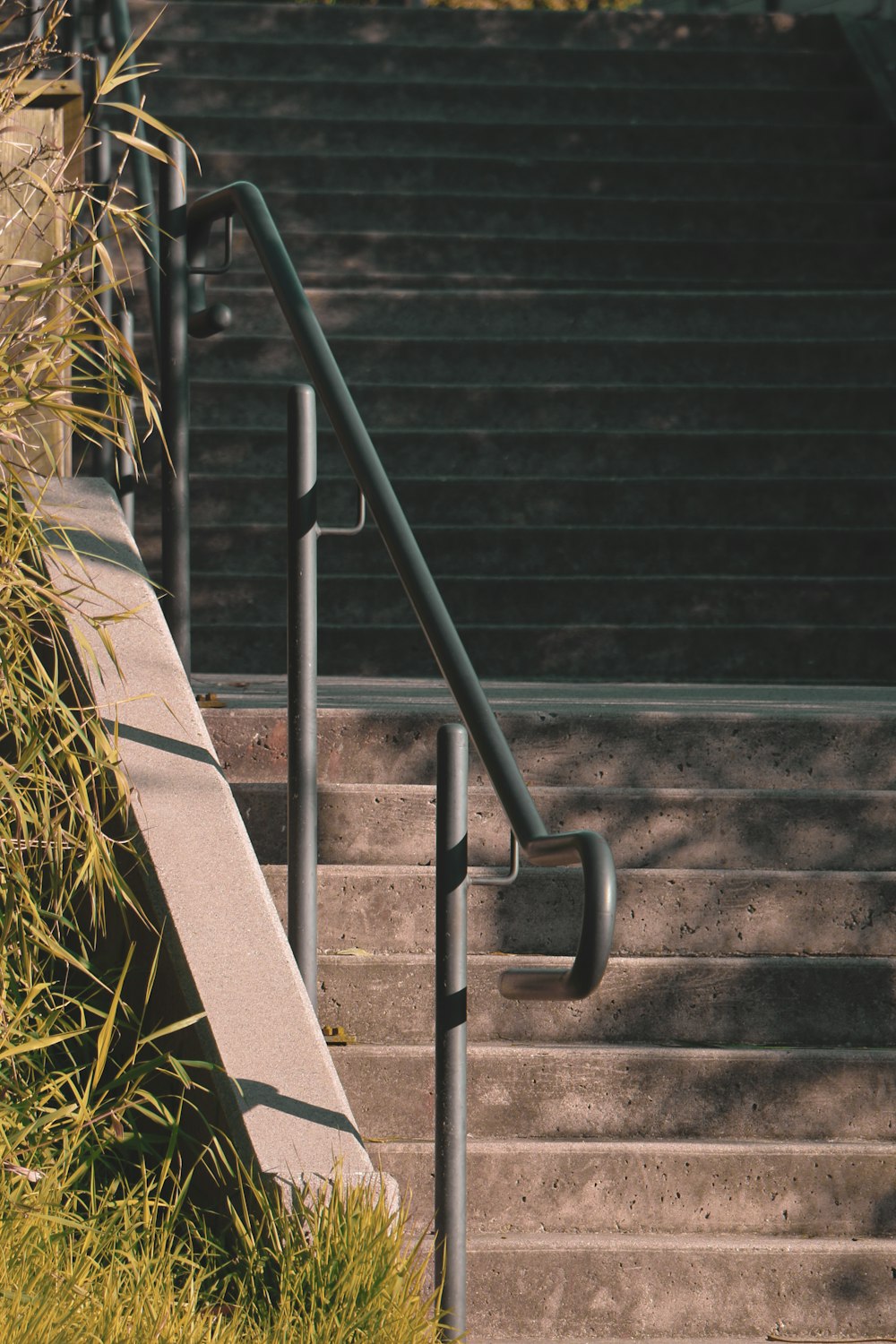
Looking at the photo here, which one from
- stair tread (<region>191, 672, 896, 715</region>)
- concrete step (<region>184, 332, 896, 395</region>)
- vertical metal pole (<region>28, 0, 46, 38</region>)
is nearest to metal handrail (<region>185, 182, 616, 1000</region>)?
vertical metal pole (<region>28, 0, 46, 38</region>)

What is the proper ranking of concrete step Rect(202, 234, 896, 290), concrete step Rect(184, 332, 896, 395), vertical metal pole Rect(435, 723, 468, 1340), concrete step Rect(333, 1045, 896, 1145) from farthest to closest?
concrete step Rect(202, 234, 896, 290)
concrete step Rect(184, 332, 896, 395)
concrete step Rect(333, 1045, 896, 1145)
vertical metal pole Rect(435, 723, 468, 1340)

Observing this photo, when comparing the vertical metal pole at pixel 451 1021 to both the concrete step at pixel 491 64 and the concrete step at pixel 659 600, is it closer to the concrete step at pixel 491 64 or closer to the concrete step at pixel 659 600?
the concrete step at pixel 659 600

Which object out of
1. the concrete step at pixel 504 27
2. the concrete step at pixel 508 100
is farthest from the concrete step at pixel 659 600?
the concrete step at pixel 504 27

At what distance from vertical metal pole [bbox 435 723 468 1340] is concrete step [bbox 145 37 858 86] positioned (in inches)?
237

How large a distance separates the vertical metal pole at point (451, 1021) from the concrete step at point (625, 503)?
3336mm

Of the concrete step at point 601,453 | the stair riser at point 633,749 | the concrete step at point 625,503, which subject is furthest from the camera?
the concrete step at point 601,453

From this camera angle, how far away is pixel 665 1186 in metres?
2.91

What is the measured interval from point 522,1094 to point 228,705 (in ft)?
3.73

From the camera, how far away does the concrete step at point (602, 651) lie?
5293 millimetres

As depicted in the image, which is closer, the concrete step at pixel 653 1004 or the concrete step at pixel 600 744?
the concrete step at pixel 653 1004

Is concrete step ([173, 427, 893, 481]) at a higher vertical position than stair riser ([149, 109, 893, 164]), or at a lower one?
lower

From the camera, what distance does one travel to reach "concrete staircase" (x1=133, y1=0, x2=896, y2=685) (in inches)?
215

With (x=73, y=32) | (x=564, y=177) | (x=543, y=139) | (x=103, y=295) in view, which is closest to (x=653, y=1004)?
(x=103, y=295)

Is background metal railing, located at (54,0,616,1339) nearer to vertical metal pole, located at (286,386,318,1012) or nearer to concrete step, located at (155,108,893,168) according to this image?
vertical metal pole, located at (286,386,318,1012)
